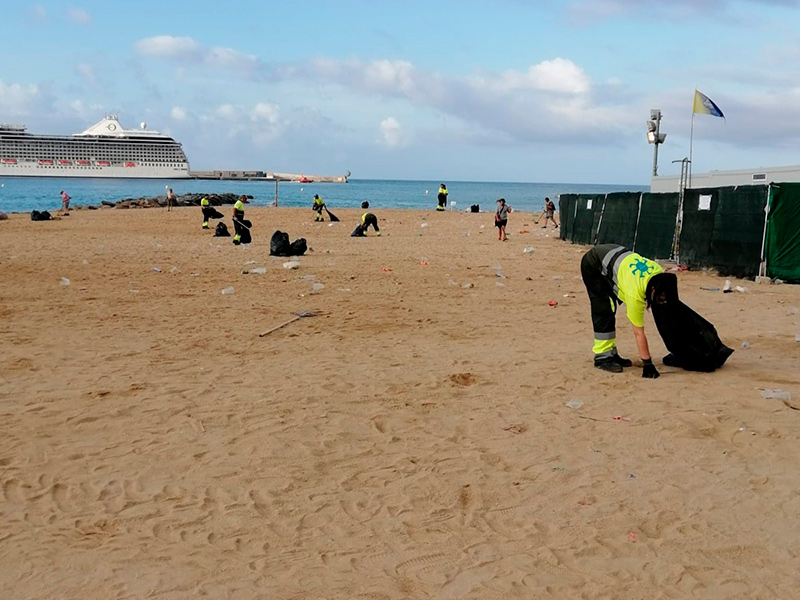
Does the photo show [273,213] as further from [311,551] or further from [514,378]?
[311,551]

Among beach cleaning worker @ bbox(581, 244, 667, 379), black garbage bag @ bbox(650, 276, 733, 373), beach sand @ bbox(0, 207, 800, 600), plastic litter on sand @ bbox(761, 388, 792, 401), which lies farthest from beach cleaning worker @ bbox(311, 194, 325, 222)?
plastic litter on sand @ bbox(761, 388, 792, 401)

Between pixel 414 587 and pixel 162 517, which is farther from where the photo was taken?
pixel 162 517

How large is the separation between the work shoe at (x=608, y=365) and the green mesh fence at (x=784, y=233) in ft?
23.8

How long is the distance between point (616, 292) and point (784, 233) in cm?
725

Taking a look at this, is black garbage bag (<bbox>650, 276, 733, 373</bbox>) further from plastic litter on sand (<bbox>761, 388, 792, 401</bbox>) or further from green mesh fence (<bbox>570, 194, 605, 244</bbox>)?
green mesh fence (<bbox>570, 194, 605, 244</bbox>)

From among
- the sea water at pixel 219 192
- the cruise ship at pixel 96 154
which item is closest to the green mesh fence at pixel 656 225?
the sea water at pixel 219 192

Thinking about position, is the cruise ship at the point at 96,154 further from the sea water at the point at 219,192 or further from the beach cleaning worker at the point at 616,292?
the beach cleaning worker at the point at 616,292

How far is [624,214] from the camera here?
18.7m

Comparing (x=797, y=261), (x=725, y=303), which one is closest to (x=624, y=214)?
(x=797, y=261)

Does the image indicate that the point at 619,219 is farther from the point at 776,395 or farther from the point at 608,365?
the point at 776,395

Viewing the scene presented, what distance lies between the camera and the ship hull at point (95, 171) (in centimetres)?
10006

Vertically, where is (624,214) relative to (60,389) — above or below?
above

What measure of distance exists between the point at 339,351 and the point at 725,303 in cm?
603

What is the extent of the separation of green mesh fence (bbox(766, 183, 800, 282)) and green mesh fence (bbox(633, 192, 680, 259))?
9.75ft
